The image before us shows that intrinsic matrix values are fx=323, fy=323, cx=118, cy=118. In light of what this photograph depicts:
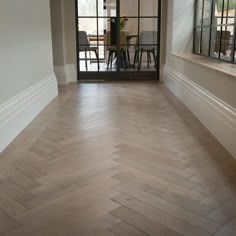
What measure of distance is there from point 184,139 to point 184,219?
1281 millimetres

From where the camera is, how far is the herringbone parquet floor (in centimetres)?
158

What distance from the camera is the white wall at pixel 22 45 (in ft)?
9.02

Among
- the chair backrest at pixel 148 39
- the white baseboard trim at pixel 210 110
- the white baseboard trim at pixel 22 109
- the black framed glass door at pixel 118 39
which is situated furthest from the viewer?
the chair backrest at pixel 148 39

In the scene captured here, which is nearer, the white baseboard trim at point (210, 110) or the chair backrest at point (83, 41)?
the white baseboard trim at point (210, 110)

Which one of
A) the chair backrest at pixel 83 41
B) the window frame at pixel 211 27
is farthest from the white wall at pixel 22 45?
the window frame at pixel 211 27

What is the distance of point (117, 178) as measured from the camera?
2.07 metres

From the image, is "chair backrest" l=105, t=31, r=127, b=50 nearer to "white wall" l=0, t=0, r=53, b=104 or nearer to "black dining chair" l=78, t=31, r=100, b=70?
"black dining chair" l=78, t=31, r=100, b=70

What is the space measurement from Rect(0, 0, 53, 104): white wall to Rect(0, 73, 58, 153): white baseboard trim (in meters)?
0.07

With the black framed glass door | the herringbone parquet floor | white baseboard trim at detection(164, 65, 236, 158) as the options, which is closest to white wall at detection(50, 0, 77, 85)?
the black framed glass door

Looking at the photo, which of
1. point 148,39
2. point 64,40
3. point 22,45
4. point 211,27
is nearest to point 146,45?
point 148,39

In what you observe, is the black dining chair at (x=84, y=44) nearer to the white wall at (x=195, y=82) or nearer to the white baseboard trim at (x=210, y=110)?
the white wall at (x=195, y=82)

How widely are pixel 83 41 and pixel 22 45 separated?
10.00 feet

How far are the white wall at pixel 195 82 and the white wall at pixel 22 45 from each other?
6.09ft

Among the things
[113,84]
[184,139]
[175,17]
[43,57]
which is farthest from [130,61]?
[184,139]
